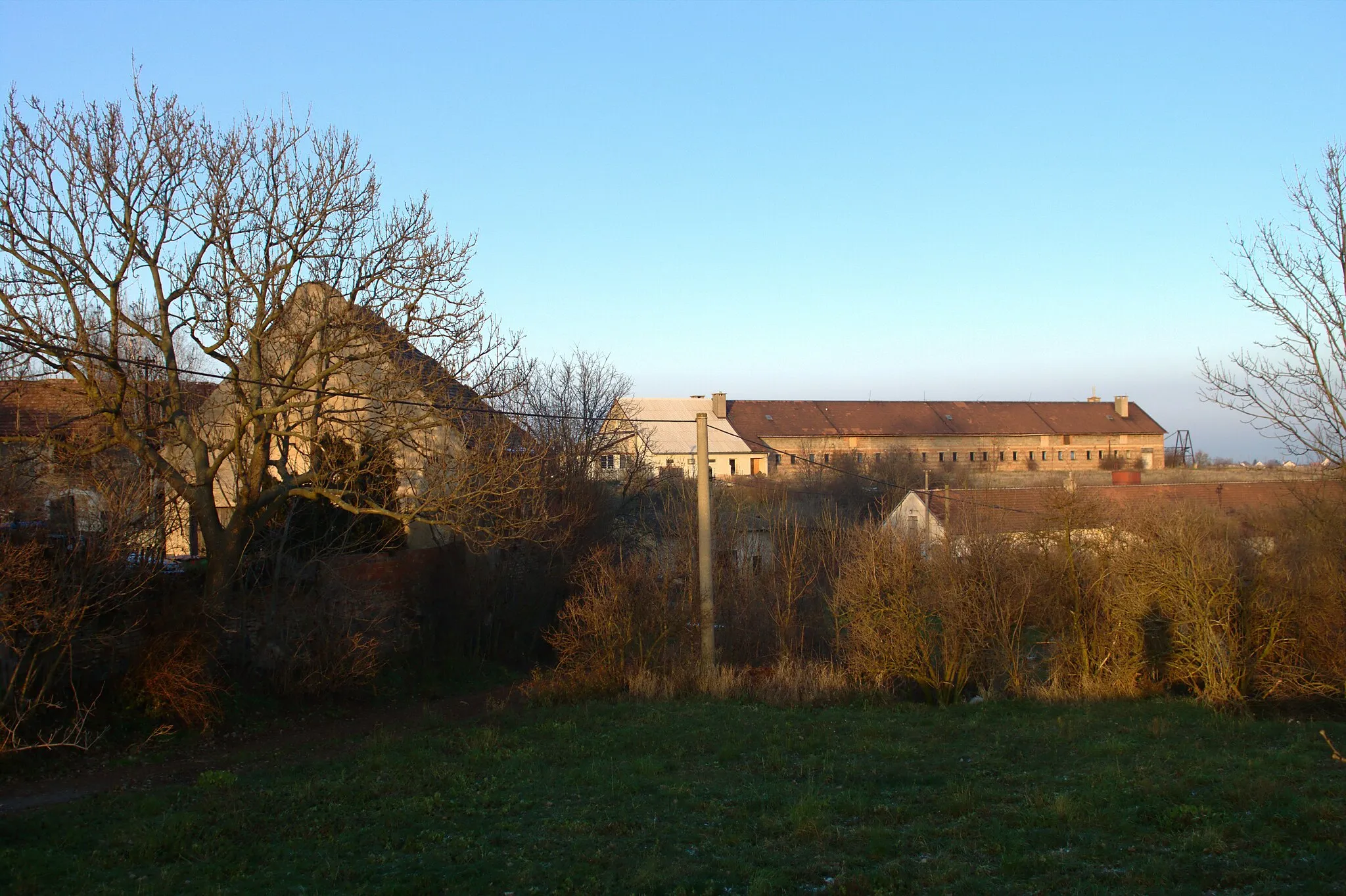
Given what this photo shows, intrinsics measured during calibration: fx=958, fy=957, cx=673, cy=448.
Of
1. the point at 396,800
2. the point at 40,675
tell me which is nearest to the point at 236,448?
the point at 40,675

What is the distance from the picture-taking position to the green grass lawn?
6699mm

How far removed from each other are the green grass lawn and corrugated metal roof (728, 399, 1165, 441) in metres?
57.2

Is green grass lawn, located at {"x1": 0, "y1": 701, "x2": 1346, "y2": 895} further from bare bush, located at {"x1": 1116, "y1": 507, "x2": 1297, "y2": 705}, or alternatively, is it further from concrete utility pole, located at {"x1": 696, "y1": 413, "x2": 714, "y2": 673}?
concrete utility pole, located at {"x1": 696, "y1": 413, "x2": 714, "y2": 673}

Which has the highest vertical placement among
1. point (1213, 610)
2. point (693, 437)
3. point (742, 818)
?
point (693, 437)

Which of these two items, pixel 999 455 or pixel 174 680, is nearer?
pixel 174 680

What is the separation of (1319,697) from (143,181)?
1965 centimetres

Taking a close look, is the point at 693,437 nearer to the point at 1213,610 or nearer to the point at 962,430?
the point at 962,430

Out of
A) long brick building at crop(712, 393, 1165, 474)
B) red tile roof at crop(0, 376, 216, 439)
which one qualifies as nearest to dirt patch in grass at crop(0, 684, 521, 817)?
red tile roof at crop(0, 376, 216, 439)

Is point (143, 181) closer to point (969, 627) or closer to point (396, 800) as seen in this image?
point (396, 800)

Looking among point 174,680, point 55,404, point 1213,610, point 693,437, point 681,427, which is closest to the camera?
point 174,680

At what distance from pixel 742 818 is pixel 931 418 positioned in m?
69.2

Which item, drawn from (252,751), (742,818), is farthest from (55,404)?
(742,818)

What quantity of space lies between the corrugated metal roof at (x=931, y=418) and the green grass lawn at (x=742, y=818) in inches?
2250

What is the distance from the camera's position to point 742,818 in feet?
27.9
